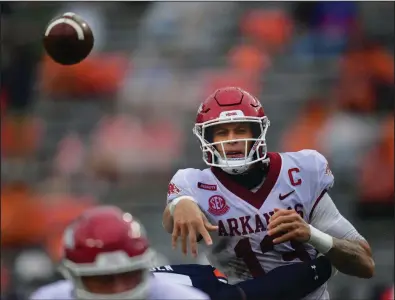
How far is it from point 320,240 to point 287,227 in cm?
20

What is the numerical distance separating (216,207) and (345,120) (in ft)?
10.9

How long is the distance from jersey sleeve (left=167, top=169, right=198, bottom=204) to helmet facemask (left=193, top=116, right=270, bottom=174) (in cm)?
11

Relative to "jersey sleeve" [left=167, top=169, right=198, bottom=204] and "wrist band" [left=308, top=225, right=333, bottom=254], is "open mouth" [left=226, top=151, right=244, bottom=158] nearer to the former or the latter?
"jersey sleeve" [left=167, top=169, right=198, bottom=204]

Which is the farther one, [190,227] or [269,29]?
[269,29]

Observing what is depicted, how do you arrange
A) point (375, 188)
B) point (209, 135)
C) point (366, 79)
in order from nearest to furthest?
point (209, 135) < point (375, 188) < point (366, 79)

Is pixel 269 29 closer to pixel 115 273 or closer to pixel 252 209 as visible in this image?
pixel 252 209

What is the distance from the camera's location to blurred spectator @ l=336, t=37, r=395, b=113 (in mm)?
6773

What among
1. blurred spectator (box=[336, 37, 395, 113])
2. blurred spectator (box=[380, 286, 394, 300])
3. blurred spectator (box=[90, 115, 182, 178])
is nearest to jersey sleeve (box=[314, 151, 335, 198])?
blurred spectator (box=[380, 286, 394, 300])

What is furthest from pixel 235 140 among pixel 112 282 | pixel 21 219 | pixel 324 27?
pixel 324 27

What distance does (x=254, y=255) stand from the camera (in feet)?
11.4

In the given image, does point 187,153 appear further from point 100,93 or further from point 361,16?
point 361,16

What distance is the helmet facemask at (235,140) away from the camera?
134 inches

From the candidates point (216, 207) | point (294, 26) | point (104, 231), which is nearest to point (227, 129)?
point (216, 207)

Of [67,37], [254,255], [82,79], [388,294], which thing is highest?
[82,79]
